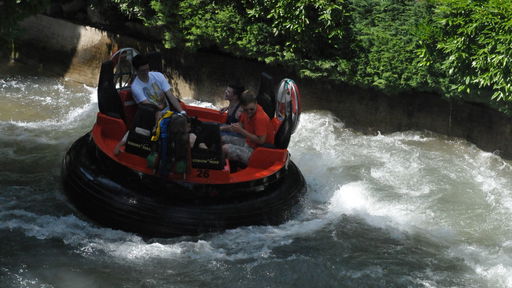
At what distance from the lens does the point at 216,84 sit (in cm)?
1123

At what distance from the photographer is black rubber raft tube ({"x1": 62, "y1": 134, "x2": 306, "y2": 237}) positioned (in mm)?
6676

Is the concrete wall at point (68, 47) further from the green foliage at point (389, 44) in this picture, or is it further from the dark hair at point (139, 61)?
the dark hair at point (139, 61)

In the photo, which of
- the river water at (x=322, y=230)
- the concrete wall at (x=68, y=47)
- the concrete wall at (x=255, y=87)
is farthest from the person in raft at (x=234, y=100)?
the concrete wall at (x=68, y=47)

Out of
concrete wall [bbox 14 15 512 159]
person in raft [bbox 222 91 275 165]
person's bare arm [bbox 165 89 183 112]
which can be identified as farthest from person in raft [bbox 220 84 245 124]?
concrete wall [bbox 14 15 512 159]

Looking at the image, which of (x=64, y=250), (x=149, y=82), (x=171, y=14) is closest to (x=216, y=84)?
(x=171, y=14)

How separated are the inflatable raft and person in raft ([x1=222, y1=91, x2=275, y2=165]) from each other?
11 cm

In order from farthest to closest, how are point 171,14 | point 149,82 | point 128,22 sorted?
point 128,22 → point 171,14 → point 149,82

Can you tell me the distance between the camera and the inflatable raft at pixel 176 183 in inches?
264

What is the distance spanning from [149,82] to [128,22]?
4.97m

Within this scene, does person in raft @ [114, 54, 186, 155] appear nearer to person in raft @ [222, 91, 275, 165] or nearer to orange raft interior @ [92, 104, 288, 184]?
orange raft interior @ [92, 104, 288, 184]

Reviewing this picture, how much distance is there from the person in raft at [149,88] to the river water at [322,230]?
1401 mm

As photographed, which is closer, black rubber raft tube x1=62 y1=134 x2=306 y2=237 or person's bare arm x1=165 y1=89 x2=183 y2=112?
black rubber raft tube x1=62 y1=134 x2=306 y2=237

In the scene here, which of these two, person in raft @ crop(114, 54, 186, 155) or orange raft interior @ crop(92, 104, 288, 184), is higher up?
person in raft @ crop(114, 54, 186, 155)

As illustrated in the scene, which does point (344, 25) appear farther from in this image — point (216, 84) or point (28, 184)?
point (28, 184)
